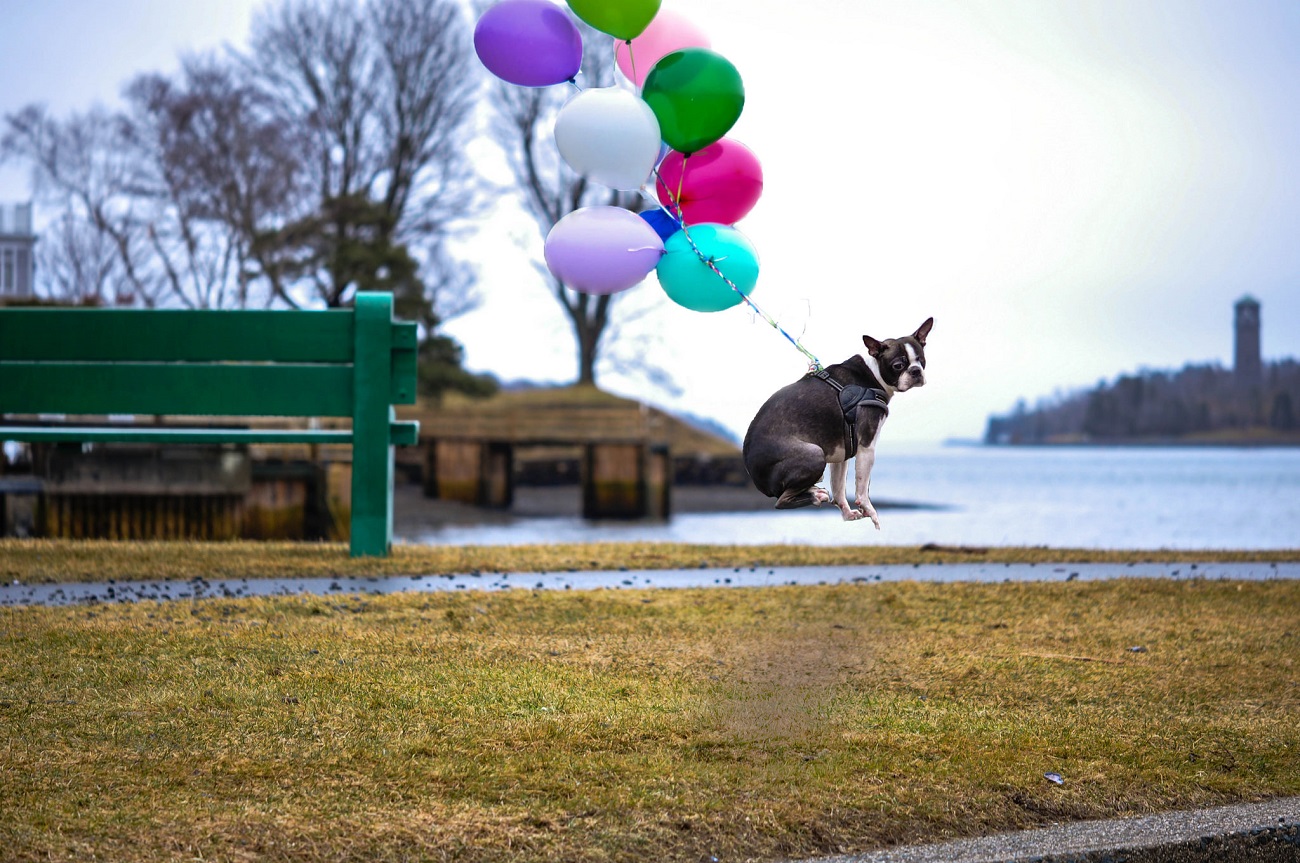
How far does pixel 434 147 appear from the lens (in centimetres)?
3444

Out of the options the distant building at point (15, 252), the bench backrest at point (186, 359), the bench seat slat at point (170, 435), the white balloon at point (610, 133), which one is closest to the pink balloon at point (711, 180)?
the white balloon at point (610, 133)

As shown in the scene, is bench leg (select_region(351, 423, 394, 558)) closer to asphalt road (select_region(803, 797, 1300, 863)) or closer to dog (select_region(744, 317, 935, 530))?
dog (select_region(744, 317, 935, 530))

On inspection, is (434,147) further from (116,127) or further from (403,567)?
(403,567)

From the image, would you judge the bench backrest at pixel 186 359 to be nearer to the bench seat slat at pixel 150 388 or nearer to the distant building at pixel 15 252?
the bench seat slat at pixel 150 388

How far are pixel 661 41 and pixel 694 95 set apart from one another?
49cm

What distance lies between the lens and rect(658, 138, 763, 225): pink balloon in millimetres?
4934

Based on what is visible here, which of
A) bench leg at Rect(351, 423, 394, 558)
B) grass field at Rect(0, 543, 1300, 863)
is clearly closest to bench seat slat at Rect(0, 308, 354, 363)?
bench leg at Rect(351, 423, 394, 558)

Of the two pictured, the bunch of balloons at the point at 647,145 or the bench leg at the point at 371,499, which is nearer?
the bunch of balloons at the point at 647,145

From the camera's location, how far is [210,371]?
8.80m

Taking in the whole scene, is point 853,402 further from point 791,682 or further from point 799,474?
point 791,682

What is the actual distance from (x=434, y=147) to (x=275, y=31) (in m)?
5.40

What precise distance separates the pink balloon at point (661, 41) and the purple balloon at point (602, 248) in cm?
75

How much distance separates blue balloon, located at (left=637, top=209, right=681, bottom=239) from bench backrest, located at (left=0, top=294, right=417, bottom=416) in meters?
4.28

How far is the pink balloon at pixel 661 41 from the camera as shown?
4953mm
